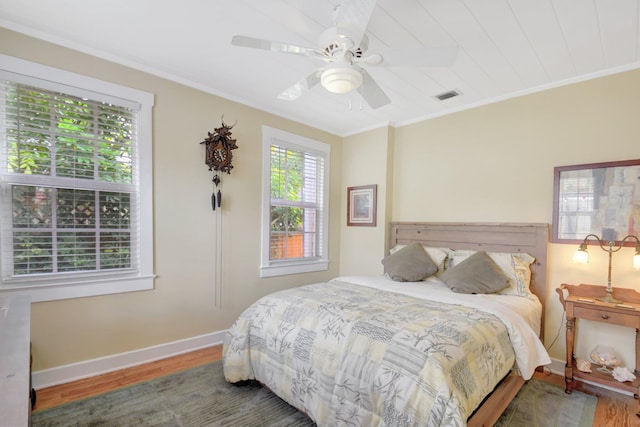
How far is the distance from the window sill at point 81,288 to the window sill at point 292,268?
1.25 m

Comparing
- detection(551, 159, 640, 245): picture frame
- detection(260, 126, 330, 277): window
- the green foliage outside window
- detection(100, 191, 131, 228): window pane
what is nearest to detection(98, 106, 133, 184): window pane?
the green foliage outside window

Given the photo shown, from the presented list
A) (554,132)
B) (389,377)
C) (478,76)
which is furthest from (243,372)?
(554,132)

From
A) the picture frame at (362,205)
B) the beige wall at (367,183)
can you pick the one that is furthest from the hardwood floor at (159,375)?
the picture frame at (362,205)

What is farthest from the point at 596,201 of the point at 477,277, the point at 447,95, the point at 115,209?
the point at 115,209

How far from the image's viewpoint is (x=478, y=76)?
2.71 metres

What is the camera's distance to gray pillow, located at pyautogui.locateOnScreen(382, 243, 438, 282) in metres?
3.19

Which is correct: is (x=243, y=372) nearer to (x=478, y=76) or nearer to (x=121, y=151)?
(x=121, y=151)

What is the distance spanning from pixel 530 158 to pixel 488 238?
0.88 metres

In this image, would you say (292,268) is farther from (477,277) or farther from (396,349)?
(396,349)

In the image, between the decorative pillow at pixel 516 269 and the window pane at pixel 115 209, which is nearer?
the window pane at pixel 115 209

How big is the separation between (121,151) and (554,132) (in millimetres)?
3928

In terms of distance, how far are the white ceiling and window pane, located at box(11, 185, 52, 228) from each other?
1.14 m

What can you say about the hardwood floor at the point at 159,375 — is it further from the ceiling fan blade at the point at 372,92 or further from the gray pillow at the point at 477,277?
the ceiling fan blade at the point at 372,92

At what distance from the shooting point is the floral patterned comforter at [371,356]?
58.3 inches
